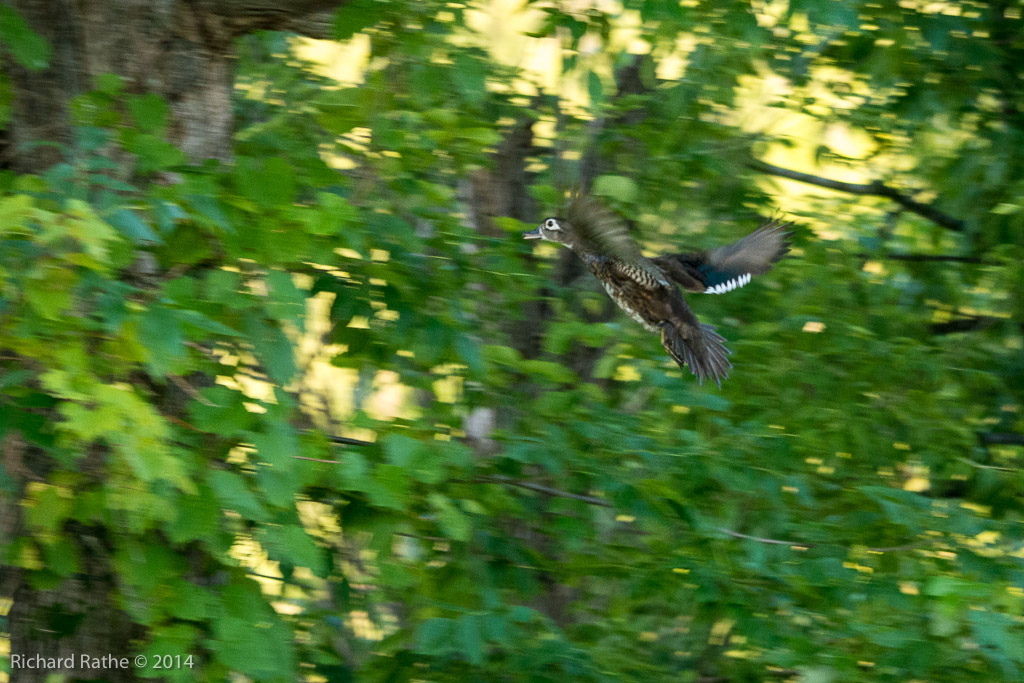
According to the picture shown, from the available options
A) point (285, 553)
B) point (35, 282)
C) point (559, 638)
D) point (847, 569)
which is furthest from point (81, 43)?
point (847, 569)

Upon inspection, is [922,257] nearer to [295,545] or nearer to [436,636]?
[436,636]

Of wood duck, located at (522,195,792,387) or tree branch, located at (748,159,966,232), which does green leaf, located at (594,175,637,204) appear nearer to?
wood duck, located at (522,195,792,387)

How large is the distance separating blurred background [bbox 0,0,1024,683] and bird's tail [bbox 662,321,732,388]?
0.42 feet

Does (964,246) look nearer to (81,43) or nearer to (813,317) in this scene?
(813,317)

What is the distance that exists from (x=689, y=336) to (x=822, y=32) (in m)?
1.71

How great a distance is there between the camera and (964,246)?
4.46m

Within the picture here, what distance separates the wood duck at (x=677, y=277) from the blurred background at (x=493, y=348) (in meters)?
0.16

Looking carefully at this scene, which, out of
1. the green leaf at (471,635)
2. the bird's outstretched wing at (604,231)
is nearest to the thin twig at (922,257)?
the bird's outstretched wing at (604,231)

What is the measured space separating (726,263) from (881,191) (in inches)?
70.4

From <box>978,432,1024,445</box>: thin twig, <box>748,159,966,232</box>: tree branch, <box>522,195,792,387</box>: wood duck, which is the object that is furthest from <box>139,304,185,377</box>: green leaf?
<box>978,432,1024,445</box>: thin twig

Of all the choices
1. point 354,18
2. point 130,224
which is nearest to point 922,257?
point 354,18

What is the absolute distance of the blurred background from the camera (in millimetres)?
2104

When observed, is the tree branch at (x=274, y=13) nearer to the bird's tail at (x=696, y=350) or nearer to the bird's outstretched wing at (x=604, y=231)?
the bird's outstretched wing at (x=604, y=231)

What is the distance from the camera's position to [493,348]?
2967 millimetres
